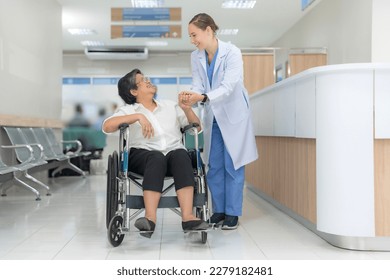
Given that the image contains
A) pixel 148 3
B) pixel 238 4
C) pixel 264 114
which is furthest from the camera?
pixel 238 4

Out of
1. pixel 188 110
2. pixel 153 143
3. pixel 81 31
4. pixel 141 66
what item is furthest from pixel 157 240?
pixel 141 66

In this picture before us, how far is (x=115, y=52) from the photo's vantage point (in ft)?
49.5

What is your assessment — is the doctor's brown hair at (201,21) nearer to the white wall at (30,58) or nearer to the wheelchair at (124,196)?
the wheelchair at (124,196)

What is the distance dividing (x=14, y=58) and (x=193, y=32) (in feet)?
13.0

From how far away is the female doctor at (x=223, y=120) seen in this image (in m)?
3.21

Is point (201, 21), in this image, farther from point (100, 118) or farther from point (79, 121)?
point (79, 121)

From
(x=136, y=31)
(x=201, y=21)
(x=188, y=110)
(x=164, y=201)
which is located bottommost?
(x=164, y=201)

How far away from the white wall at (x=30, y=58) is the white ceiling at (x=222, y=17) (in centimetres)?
104

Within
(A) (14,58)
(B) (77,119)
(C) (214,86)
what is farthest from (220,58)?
(A) (14,58)

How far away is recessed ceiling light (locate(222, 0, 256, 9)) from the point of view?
9391mm

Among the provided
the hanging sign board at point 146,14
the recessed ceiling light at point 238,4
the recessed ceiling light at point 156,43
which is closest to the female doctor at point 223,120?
the hanging sign board at point 146,14

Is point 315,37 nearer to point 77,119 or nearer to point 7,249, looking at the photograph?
point 77,119

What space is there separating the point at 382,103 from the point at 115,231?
5.44ft
